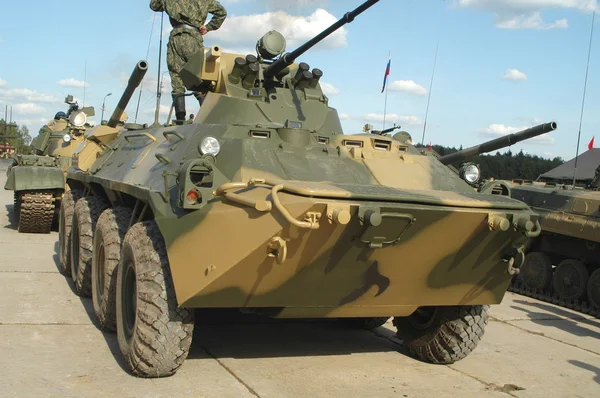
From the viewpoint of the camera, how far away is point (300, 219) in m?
4.75

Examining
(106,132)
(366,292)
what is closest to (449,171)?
(366,292)

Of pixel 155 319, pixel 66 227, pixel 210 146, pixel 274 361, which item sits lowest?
pixel 274 361

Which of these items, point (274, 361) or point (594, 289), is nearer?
point (274, 361)

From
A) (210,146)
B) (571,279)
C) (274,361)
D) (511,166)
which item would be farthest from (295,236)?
(511,166)

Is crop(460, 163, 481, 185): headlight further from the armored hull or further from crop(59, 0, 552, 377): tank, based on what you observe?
the armored hull

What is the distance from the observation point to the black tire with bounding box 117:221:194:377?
17.3ft

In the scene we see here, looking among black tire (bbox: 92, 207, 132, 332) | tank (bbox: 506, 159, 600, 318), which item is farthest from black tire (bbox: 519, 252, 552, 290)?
black tire (bbox: 92, 207, 132, 332)

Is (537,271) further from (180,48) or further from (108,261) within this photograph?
(108,261)

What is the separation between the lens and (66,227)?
31.3 ft

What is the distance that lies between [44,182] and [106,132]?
4705 millimetres

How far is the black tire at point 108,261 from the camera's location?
6684 millimetres

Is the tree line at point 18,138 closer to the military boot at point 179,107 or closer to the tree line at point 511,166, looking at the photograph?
the tree line at point 511,166

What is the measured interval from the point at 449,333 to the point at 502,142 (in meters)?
3.35

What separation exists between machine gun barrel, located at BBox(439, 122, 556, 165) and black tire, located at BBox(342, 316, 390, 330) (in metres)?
2.21
